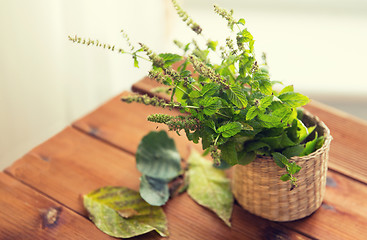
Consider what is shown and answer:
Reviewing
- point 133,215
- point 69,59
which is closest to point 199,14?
point 69,59

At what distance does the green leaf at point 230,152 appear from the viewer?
69 cm

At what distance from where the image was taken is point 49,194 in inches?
33.5

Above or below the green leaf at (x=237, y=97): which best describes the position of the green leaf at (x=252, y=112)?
below

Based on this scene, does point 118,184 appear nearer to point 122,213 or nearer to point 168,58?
point 122,213

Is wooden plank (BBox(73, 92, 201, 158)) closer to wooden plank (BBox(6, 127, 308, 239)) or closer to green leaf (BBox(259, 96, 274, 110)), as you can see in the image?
wooden plank (BBox(6, 127, 308, 239))

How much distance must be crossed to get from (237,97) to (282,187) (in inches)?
7.7

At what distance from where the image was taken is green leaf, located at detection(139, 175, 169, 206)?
819mm

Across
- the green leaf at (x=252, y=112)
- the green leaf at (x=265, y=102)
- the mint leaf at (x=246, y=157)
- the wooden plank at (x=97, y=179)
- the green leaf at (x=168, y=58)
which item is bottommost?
the wooden plank at (x=97, y=179)

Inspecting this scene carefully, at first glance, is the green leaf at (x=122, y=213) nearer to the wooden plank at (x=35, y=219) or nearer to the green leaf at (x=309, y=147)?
the wooden plank at (x=35, y=219)

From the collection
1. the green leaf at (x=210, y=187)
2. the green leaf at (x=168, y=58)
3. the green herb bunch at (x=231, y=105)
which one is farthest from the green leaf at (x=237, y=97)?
the green leaf at (x=210, y=187)

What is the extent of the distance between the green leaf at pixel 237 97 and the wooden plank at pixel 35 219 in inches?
12.7

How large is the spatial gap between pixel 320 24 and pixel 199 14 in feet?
1.61

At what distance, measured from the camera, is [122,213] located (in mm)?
795

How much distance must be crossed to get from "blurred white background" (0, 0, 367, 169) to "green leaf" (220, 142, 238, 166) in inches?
→ 34.6
